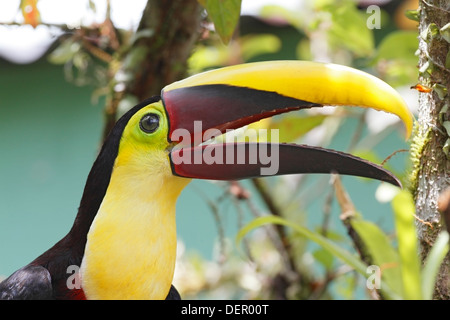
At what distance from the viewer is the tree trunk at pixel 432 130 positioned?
1.15 metres

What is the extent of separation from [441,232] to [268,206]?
117cm

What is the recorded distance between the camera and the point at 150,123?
4.12ft

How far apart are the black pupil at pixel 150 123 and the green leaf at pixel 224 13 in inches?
10.7

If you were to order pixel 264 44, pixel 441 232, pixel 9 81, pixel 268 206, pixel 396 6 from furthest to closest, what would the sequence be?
1. pixel 9 81
2. pixel 396 6
3. pixel 264 44
4. pixel 268 206
5. pixel 441 232

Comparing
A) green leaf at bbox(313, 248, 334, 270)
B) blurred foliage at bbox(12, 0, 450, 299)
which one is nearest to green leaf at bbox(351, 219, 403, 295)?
blurred foliage at bbox(12, 0, 450, 299)

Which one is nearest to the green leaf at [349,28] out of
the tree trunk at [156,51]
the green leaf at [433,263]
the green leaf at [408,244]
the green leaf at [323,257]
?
the tree trunk at [156,51]

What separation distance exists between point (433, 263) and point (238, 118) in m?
0.48

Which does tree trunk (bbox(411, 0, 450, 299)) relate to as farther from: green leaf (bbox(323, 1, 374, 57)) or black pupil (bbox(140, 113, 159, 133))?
green leaf (bbox(323, 1, 374, 57))

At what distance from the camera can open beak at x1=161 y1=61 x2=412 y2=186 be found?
1.15 m

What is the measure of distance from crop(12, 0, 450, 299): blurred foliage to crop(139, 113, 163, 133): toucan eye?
0.27m

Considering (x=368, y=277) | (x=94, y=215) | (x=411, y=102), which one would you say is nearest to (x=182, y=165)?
(x=94, y=215)

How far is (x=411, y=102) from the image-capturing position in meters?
2.32

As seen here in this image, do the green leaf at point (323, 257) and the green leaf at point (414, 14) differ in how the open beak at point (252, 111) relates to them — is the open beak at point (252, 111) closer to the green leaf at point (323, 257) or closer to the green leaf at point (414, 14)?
the green leaf at point (414, 14)
